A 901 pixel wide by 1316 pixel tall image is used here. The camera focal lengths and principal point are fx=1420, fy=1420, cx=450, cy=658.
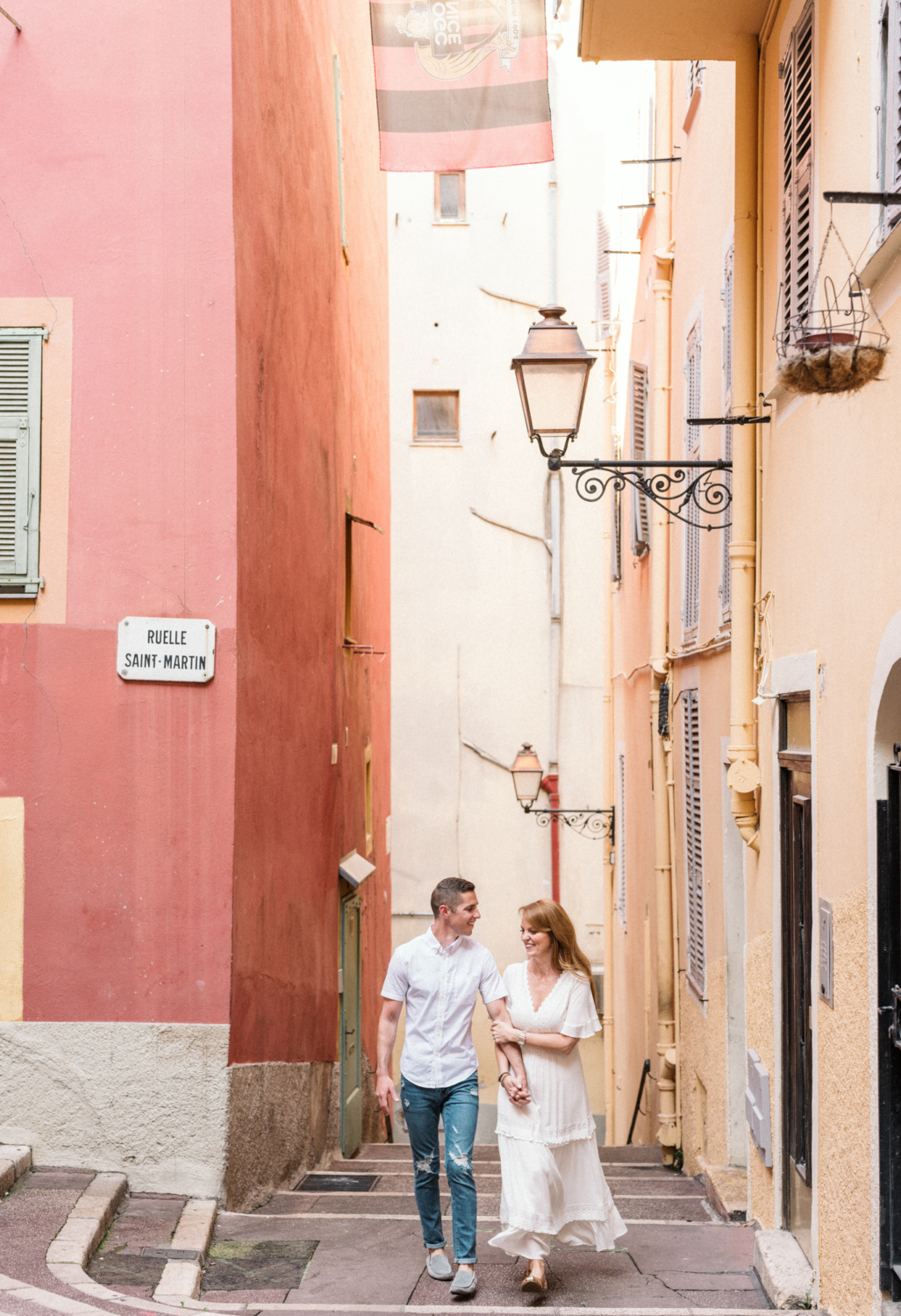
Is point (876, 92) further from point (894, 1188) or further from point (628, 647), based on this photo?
point (628, 647)

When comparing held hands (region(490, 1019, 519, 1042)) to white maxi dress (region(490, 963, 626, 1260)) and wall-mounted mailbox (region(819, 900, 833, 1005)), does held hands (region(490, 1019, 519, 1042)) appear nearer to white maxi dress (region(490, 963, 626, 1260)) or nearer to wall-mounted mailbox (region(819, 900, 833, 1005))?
white maxi dress (region(490, 963, 626, 1260))

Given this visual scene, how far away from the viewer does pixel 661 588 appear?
11375 millimetres

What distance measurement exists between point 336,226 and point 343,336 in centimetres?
89

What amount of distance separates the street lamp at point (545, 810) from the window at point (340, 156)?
5.85 metres

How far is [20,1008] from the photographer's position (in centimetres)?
671

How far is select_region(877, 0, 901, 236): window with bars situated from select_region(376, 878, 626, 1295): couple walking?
289 cm

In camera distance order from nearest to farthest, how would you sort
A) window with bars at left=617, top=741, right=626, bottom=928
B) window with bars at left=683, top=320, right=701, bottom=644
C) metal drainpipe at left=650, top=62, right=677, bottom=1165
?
window with bars at left=683, top=320, right=701, bottom=644, metal drainpipe at left=650, top=62, right=677, bottom=1165, window with bars at left=617, top=741, right=626, bottom=928

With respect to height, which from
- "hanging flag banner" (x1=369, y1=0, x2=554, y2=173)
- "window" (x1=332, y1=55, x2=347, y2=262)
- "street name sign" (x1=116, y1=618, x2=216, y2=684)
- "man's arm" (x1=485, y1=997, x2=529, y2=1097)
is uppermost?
"window" (x1=332, y1=55, x2=347, y2=262)

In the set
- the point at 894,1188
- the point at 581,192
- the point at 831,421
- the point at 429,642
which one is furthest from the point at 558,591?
the point at 894,1188

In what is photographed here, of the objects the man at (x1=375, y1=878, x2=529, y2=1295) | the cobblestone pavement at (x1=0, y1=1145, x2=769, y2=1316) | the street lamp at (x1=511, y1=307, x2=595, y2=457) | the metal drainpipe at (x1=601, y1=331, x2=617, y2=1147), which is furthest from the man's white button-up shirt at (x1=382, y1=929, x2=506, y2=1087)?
the metal drainpipe at (x1=601, y1=331, x2=617, y2=1147)

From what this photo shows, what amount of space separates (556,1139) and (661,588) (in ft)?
20.9

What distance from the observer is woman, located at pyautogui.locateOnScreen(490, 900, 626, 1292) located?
5.62 m

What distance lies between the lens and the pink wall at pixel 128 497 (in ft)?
22.2

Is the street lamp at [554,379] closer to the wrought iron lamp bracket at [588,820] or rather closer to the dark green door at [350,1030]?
the dark green door at [350,1030]
